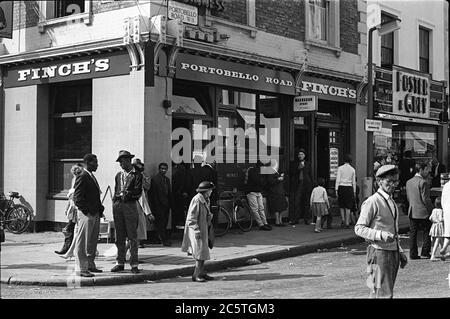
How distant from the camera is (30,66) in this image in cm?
1468

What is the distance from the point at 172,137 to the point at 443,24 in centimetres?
1417

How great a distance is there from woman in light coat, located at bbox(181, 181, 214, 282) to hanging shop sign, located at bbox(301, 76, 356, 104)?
7.97m

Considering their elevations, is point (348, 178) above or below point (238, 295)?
above

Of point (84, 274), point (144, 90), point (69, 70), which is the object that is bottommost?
point (84, 274)

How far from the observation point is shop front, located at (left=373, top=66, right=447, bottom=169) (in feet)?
65.9

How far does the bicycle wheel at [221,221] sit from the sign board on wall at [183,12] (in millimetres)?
4390

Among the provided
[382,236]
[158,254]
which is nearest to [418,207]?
[158,254]

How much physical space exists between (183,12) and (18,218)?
6.25 metres

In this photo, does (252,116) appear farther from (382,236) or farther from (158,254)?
(382,236)

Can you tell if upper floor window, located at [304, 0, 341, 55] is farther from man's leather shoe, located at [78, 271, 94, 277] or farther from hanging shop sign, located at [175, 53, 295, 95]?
man's leather shoe, located at [78, 271, 94, 277]

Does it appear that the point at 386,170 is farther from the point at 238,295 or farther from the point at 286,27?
the point at 286,27

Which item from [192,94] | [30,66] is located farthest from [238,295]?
[30,66]

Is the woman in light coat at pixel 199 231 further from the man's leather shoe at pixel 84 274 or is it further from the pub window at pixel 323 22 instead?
the pub window at pixel 323 22

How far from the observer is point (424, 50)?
2253cm
